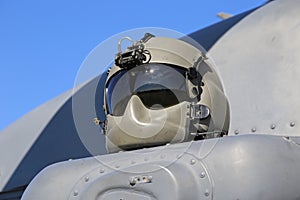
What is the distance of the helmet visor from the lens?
8.00 ft

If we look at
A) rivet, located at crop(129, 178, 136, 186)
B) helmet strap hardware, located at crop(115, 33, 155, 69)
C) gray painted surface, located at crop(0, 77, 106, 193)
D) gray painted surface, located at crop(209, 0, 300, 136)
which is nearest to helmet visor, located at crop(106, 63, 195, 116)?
helmet strap hardware, located at crop(115, 33, 155, 69)

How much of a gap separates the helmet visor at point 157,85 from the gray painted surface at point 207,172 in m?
0.30

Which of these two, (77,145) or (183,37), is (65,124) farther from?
(183,37)

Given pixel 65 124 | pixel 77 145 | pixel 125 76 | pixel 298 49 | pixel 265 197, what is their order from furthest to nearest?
pixel 65 124
pixel 77 145
pixel 298 49
pixel 125 76
pixel 265 197

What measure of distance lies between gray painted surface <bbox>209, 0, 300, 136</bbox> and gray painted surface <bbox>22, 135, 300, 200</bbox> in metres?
1.00

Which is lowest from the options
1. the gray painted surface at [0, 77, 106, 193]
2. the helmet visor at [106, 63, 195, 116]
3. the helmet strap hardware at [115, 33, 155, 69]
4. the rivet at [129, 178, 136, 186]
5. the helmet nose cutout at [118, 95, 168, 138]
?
the gray painted surface at [0, 77, 106, 193]

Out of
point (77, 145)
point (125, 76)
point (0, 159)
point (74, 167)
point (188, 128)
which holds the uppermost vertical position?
point (125, 76)

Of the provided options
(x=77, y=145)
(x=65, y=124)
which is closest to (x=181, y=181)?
(x=77, y=145)

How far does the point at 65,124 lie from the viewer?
5.10 meters

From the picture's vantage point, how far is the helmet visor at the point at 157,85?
2439 mm

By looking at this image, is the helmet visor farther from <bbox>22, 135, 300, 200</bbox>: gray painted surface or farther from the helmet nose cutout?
<bbox>22, 135, 300, 200</bbox>: gray painted surface

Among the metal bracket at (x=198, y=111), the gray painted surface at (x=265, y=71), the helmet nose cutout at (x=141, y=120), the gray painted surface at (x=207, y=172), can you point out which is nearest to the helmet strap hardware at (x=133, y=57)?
the helmet nose cutout at (x=141, y=120)

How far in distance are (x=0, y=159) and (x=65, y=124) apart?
33.2 inches

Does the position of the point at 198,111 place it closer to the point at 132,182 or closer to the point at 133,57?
the point at 133,57
